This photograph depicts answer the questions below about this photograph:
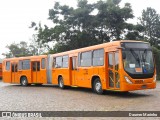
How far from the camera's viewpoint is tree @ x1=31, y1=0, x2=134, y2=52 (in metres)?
38.3

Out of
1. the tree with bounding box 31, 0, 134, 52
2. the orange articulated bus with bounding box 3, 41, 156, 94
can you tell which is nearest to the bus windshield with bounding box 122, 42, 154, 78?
the orange articulated bus with bounding box 3, 41, 156, 94

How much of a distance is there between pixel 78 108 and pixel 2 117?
299 centimetres

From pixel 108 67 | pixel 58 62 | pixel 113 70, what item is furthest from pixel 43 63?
pixel 113 70

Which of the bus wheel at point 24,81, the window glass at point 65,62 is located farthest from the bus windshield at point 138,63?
the bus wheel at point 24,81

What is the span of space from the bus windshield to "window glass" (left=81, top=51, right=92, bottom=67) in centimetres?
336

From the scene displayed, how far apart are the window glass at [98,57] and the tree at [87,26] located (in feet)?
Result: 68.0

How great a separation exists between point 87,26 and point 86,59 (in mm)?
20758

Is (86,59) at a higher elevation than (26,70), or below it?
higher

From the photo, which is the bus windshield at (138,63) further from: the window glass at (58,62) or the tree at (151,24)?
the tree at (151,24)

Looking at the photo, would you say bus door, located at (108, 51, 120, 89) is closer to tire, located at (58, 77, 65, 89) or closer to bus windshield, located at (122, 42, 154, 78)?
bus windshield, located at (122, 42, 154, 78)

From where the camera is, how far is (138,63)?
1493 centimetres

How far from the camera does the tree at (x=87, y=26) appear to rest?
38344 mm

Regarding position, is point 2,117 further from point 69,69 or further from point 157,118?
point 69,69

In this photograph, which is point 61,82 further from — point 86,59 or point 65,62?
point 86,59
